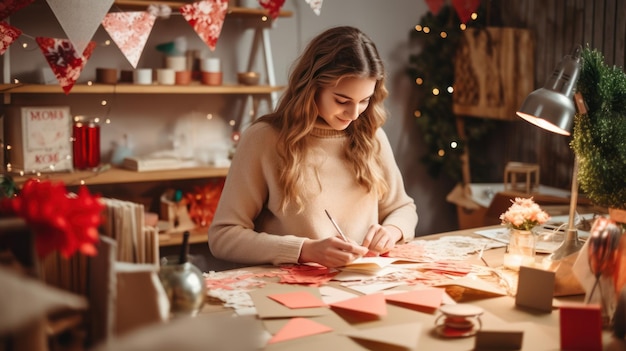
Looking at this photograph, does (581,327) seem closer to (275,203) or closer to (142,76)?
(275,203)

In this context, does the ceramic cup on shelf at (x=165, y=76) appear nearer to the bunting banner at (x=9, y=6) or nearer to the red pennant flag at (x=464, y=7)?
the bunting banner at (x=9, y=6)

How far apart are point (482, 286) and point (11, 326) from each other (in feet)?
3.99

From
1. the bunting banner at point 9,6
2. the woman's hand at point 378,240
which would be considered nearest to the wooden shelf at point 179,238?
the bunting banner at point 9,6

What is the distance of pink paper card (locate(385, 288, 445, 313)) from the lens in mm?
1615

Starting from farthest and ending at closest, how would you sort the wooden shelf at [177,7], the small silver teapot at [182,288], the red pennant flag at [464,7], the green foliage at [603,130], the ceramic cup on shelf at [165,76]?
the red pennant flag at [464,7]
the ceramic cup on shelf at [165,76]
the wooden shelf at [177,7]
the green foliage at [603,130]
the small silver teapot at [182,288]

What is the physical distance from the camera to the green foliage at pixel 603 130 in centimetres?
182

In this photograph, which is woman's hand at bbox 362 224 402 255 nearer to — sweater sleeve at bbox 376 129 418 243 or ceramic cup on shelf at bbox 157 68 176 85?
sweater sleeve at bbox 376 129 418 243

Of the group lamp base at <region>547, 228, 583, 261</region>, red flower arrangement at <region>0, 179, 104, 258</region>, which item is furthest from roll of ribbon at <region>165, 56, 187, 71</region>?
red flower arrangement at <region>0, 179, 104, 258</region>

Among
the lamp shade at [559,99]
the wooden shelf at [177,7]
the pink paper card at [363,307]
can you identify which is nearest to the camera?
the pink paper card at [363,307]

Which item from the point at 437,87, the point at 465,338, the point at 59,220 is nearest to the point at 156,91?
the point at 437,87

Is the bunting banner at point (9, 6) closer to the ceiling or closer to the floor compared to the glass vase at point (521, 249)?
closer to the ceiling

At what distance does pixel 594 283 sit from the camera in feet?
5.11

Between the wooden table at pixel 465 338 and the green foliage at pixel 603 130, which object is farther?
the green foliage at pixel 603 130

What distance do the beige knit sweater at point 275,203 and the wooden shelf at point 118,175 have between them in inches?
53.1
